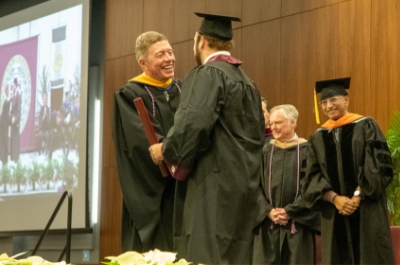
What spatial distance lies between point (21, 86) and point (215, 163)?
6.97 meters

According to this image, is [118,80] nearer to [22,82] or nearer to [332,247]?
[22,82]

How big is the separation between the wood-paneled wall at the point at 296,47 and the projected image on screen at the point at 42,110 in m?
0.51

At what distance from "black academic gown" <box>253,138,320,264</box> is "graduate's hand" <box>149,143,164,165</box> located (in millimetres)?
2076

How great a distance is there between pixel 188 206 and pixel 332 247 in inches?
83.0

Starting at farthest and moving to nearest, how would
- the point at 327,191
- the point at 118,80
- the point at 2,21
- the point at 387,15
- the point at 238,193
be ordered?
1. the point at 2,21
2. the point at 118,80
3. the point at 387,15
4. the point at 327,191
5. the point at 238,193

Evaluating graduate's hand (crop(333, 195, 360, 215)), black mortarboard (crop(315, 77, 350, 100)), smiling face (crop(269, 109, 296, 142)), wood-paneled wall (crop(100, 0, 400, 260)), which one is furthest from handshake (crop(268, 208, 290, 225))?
wood-paneled wall (crop(100, 0, 400, 260))

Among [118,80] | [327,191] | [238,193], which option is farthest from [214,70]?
[118,80]

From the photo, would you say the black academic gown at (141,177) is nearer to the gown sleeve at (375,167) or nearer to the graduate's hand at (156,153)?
the graduate's hand at (156,153)

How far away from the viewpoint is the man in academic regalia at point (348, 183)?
5207mm

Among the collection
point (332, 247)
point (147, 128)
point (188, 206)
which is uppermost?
point (147, 128)

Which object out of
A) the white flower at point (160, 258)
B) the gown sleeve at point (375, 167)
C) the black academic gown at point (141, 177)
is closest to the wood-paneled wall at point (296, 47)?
the gown sleeve at point (375, 167)

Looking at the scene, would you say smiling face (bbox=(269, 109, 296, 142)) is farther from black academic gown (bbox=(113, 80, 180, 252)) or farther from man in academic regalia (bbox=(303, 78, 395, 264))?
black academic gown (bbox=(113, 80, 180, 252))

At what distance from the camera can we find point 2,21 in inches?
423

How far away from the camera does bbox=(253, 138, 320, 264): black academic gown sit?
5.57m
